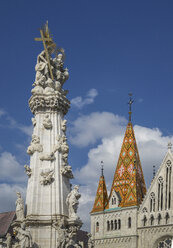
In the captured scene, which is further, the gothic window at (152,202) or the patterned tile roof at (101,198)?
the patterned tile roof at (101,198)

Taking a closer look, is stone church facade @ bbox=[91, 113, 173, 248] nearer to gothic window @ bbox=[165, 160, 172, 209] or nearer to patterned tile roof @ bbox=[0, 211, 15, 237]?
gothic window @ bbox=[165, 160, 172, 209]

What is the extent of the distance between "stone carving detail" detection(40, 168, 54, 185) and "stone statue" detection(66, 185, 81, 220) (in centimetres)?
78

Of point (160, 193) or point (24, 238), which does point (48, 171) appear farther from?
point (160, 193)

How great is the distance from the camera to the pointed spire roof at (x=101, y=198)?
1720 inches

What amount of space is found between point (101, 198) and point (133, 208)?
4.26 meters

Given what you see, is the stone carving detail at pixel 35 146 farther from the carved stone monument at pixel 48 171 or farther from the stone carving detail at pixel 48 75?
the stone carving detail at pixel 48 75

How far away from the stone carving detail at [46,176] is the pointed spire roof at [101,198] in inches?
1188

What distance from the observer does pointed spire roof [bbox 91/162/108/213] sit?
4369 cm

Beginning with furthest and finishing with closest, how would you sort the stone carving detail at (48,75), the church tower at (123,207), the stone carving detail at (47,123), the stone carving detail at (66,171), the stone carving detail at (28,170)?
the church tower at (123,207)
the stone carving detail at (48,75)
the stone carving detail at (47,123)
the stone carving detail at (28,170)
the stone carving detail at (66,171)

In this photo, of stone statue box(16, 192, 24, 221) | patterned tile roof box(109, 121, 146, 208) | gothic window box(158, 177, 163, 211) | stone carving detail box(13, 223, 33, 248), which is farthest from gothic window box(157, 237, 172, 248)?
stone carving detail box(13, 223, 33, 248)

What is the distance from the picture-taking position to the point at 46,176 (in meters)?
13.9

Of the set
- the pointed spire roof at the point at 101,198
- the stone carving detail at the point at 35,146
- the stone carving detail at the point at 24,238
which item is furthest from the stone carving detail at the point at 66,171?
the pointed spire roof at the point at 101,198

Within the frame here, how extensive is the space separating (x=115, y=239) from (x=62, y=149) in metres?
28.7

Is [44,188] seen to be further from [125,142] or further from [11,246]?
[125,142]
